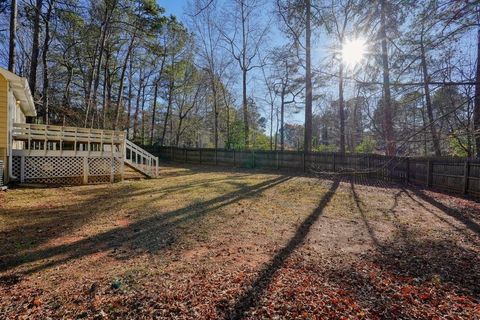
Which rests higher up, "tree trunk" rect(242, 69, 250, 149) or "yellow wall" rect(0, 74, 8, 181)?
"tree trunk" rect(242, 69, 250, 149)

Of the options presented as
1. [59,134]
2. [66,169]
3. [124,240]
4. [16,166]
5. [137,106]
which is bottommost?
[124,240]

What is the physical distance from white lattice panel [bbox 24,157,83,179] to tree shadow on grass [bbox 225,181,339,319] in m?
8.73

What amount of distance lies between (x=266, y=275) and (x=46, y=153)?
931 centimetres

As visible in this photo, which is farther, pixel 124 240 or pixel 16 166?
pixel 16 166

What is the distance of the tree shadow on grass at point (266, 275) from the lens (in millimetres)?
2358

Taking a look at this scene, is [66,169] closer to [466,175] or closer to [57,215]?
[57,215]

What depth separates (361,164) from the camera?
13430 millimetres

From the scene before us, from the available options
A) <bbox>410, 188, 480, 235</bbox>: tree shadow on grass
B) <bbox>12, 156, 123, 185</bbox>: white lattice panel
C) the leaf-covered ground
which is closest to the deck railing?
<bbox>12, 156, 123, 185</bbox>: white lattice panel

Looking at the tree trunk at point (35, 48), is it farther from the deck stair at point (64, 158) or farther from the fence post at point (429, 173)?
the fence post at point (429, 173)

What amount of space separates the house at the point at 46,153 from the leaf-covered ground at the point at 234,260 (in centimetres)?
221

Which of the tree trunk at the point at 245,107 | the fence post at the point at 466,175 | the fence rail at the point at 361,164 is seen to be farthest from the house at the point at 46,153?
the fence post at the point at 466,175

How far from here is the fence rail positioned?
8508mm

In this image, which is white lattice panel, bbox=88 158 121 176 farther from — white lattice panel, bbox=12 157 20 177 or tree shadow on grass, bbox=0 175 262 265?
white lattice panel, bbox=12 157 20 177

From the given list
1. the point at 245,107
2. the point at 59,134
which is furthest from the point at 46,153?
the point at 245,107
